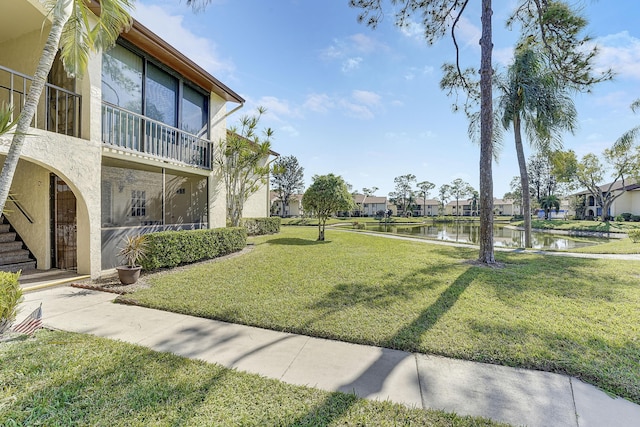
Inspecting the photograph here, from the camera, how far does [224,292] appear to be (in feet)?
17.9

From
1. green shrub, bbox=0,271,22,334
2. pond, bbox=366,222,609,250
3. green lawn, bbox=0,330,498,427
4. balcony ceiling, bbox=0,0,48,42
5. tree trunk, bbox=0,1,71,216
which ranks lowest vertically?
pond, bbox=366,222,609,250

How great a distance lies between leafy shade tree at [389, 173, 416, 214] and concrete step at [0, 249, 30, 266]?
224 feet

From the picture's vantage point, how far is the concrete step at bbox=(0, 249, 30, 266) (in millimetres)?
6486

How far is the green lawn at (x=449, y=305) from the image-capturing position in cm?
326

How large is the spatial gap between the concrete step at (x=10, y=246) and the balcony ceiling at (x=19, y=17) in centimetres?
552

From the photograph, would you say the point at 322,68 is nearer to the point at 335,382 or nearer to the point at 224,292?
the point at 224,292

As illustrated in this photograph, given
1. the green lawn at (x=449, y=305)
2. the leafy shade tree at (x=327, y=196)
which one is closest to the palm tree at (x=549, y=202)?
the green lawn at (x=449, y=305)

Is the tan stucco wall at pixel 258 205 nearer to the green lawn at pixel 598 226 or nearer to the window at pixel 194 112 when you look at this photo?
the window at pixel 194 112

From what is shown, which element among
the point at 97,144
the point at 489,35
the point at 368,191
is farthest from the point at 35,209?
the point at 368,191

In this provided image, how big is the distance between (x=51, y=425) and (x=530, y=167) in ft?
237

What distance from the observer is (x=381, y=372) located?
288cm

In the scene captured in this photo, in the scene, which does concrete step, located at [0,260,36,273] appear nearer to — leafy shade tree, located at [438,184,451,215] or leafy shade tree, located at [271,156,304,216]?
leafy shade tree, located at [271,156,304,216]

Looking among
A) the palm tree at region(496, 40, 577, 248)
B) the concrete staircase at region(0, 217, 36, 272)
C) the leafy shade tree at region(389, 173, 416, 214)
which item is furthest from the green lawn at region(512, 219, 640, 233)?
the leafy shade tree at region(389, 173, 416, 214)

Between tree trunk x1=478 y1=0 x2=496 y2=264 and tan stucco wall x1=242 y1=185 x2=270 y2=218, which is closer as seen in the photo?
tree trunk x1=478 y1=0 x2=496 y2=264
